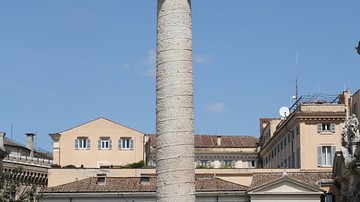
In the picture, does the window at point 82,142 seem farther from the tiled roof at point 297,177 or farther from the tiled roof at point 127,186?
the tiled roof at point 297,177

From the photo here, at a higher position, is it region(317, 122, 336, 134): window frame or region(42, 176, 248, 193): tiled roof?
region(317, 122, 336, 134): window frame

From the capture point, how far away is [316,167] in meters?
62.2

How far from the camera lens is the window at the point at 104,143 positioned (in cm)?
7756

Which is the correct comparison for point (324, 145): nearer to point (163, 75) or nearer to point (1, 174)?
point (1, 174)

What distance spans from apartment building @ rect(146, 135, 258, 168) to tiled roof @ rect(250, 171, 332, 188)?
67.9 ft

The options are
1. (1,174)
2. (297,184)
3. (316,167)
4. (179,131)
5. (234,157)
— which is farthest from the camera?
(234,157)

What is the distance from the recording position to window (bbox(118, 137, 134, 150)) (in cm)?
7844

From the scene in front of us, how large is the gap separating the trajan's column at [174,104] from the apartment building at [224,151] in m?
59.1

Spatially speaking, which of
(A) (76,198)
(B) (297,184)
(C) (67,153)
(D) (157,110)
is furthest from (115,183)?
(D) (157,110)

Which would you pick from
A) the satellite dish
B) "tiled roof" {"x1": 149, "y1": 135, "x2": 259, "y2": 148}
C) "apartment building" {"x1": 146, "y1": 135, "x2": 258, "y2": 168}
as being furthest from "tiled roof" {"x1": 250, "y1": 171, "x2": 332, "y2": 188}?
"tiled roof" {"x1": 149, "y1": 135, "x2": 259, "y2": 148}

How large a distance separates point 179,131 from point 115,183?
125ft

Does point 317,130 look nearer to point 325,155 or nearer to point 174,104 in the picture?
point 325,155

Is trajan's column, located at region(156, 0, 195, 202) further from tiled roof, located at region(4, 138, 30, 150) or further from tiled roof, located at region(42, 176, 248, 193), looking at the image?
tiled roof, located at region(4, 138, 30, 150)

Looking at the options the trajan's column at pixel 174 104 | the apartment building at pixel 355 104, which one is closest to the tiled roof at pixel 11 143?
the apartment building at pixel 355 104
